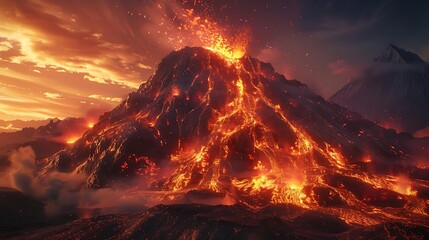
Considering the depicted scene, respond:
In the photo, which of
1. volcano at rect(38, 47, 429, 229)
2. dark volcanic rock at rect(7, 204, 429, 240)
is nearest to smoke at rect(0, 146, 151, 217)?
volcano at rect(38, 47, 429, 229)

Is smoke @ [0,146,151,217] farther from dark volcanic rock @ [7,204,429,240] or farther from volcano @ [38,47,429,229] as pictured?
dark volcanic rock @ [7,204,429,240]

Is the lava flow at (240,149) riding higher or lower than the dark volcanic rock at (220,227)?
higher

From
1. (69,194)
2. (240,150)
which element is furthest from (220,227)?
(69,194)

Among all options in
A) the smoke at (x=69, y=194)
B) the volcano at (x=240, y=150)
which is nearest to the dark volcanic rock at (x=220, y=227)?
the volcano at (x=240, y=150)

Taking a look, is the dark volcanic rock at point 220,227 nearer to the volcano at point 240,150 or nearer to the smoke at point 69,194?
the volcano at point 240,150

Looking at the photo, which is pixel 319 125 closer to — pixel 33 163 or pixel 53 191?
pixel 53 191

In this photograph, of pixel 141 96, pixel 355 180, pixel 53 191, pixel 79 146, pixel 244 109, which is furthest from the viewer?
pixel 141 96

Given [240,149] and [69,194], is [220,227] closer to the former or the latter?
[240,149]

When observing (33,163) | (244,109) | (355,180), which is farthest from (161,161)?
(33,163)
